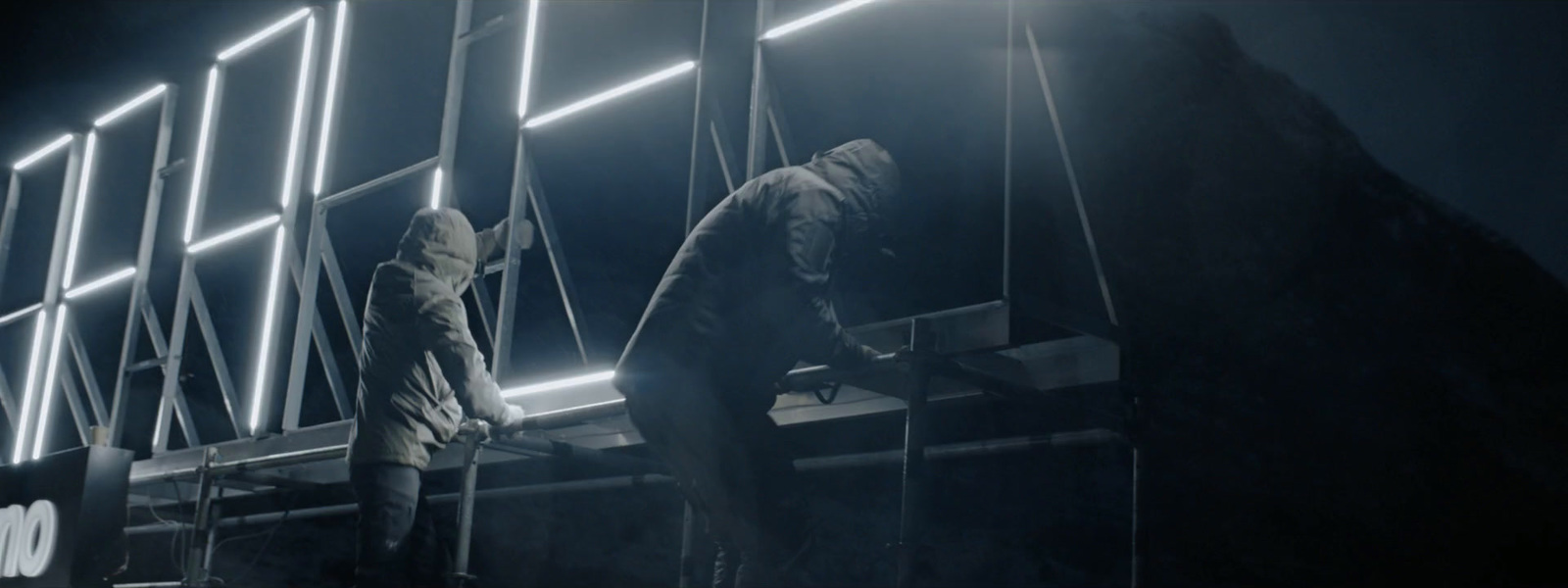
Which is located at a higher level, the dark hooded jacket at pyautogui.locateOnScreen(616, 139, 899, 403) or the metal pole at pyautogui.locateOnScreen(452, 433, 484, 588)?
the dark hooded jacket at pyautogui.locateOnScreen(616, 139, 899, 403)

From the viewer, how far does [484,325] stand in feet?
21.0

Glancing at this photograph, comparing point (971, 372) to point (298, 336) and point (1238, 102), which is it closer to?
point (1238, 102)

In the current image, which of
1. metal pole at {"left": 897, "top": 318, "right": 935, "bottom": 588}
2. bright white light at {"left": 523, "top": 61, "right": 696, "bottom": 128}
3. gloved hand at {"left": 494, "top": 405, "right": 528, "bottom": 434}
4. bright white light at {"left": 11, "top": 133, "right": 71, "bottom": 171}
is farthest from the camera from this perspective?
bright white light at {"left": 11, "top": 133, "right": 71, "bottom": 171}

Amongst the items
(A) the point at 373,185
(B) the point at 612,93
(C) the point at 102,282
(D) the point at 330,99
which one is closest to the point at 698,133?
(B) the point at 612,93

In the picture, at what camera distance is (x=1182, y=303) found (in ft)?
12.8

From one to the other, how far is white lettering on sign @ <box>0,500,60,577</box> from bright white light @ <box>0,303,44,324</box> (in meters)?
3.69

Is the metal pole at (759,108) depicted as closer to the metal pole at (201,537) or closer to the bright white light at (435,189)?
the bright white light at (435,189)

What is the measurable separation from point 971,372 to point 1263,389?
2.89 ft

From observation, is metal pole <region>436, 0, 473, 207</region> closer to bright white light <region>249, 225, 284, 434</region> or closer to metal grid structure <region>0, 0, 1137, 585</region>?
metal grid structure <region>0, 0, 1137, 585</region>

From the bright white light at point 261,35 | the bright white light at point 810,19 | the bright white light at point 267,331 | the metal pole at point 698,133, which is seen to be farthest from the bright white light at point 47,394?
the bright white light at point 810,19

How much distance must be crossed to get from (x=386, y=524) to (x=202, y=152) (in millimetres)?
4789

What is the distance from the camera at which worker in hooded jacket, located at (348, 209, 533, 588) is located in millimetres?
4363

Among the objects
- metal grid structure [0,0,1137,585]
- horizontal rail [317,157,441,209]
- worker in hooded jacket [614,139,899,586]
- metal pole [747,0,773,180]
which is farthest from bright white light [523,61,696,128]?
worker in hooded jacket [614,139,899,586]

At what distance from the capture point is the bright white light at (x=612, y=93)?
18.1 feet
